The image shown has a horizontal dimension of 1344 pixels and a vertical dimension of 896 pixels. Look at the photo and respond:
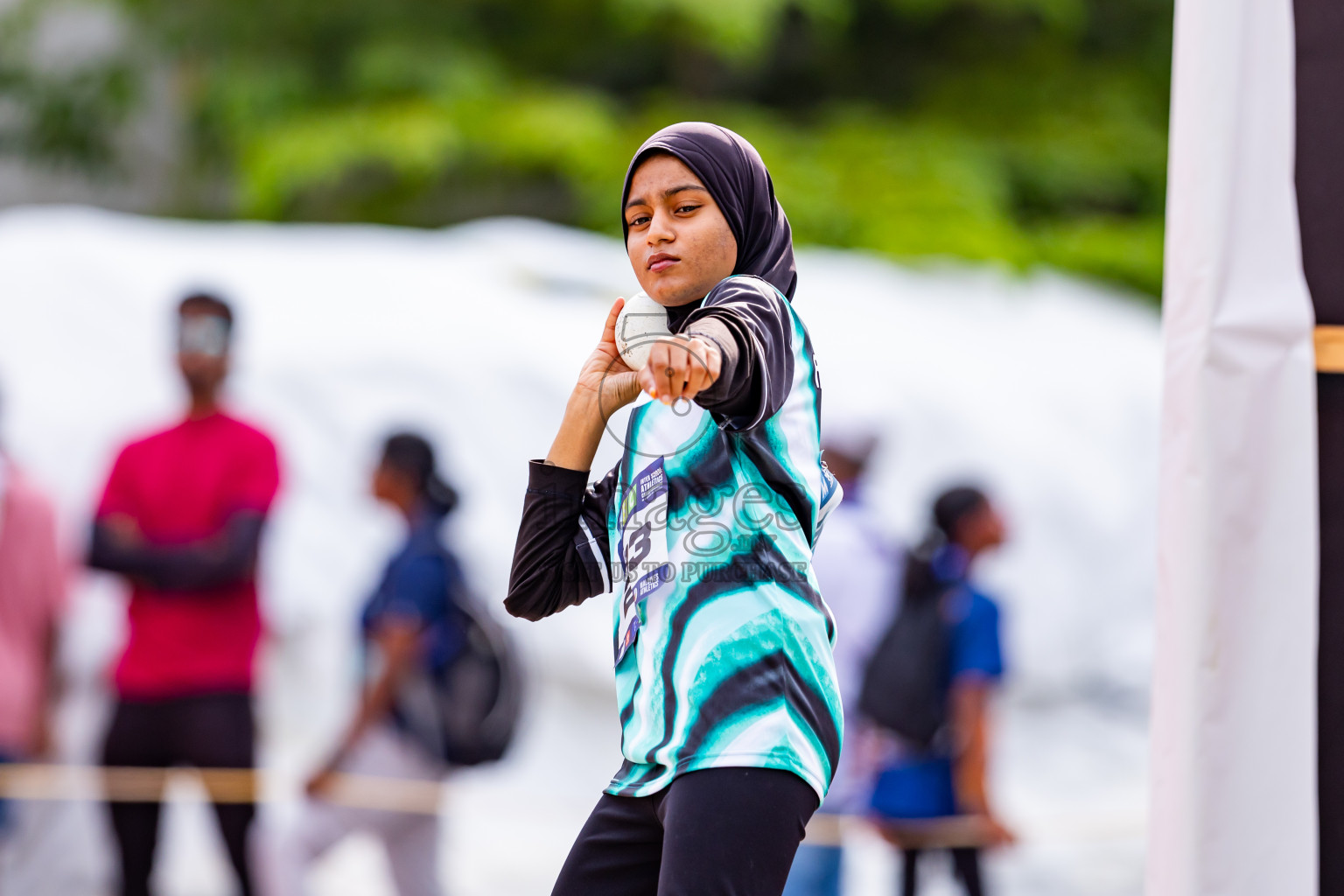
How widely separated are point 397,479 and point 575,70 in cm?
774

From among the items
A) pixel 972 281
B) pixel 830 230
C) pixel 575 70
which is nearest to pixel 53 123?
pixel 575 70

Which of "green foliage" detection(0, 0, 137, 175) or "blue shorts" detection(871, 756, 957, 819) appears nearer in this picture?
"blue shorts" detection(871, 756, 957, 819)

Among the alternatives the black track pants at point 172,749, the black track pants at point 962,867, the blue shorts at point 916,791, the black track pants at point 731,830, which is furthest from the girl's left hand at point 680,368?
the black track pants at point 962,867

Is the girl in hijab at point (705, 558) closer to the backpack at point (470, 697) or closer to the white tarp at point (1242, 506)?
the white tarp at point (1242, 506)

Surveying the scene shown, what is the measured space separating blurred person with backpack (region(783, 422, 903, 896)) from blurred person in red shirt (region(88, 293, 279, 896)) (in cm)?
151

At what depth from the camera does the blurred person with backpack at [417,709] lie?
168 inches

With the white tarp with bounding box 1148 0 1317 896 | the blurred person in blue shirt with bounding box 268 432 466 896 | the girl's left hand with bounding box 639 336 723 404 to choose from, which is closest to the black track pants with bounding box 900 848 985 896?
the blurred person in blue shirt with bounding box 268 432 466 896

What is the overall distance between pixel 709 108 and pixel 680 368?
9.35 meters

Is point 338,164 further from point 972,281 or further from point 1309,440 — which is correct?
point 1309,440

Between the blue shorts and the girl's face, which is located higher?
the girl's face

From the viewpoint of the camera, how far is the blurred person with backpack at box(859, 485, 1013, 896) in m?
4.55

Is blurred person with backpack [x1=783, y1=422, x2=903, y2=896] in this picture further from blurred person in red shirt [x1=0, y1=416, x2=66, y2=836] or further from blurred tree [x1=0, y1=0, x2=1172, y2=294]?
blurred tree [x1=0, y1=0, x2=1172, y2=294]

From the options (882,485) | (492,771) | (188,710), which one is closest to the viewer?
(188,710)

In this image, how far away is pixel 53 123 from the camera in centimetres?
1128
